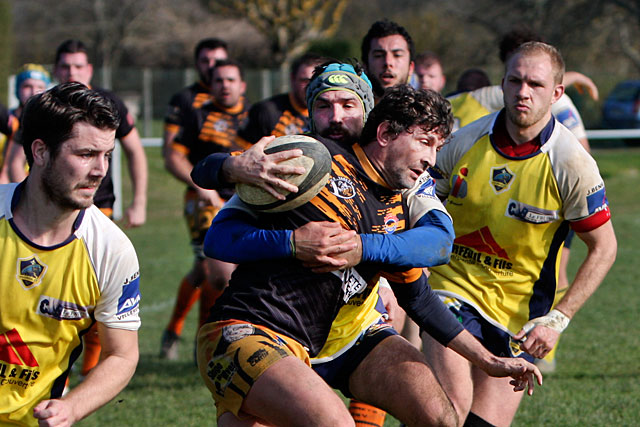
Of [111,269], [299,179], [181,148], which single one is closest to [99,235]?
[111,269]

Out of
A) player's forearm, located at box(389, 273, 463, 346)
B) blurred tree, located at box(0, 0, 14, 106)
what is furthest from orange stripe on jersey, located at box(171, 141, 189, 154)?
blurred tree, located at box(0, 0, 14, 106)

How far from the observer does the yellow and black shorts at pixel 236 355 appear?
11.3ft

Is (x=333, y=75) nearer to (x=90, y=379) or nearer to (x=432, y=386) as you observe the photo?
(x=432, y=386)

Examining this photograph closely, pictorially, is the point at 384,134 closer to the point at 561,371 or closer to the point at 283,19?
the point at 561,371

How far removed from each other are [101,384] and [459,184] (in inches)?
90.3

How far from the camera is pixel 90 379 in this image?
11.0ft

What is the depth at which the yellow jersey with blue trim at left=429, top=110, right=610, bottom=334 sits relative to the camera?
14.9ft

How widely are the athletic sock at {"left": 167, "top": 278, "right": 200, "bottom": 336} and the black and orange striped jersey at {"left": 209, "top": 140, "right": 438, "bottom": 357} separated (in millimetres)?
4155

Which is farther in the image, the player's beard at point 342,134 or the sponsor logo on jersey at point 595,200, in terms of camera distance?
the sponsor logo on jersey at point 595,200

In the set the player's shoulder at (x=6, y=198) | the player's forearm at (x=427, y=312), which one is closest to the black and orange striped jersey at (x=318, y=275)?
the player's forearm at (x=427, y=312)

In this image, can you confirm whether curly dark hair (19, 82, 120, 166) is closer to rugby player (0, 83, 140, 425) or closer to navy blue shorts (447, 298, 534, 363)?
rugby player (0, 83, 140, 425)

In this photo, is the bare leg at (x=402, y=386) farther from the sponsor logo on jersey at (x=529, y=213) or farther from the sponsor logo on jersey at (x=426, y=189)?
the sponsor logo on jersey at (x=529, y=213)

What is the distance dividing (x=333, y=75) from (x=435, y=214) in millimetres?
962

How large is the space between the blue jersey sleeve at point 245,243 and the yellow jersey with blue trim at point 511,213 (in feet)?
5.12
